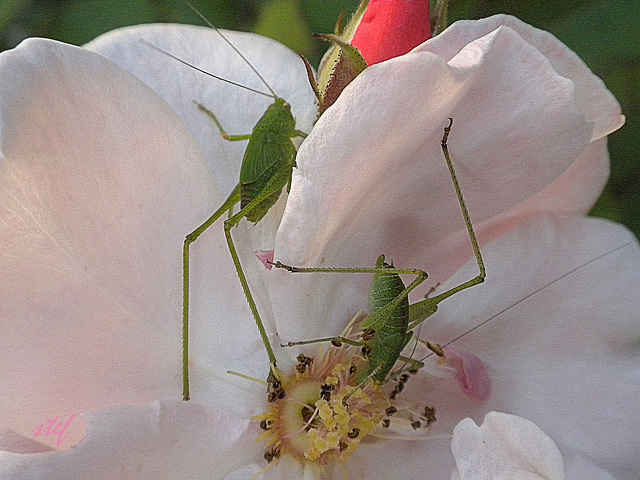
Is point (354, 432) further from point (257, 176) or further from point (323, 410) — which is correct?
point (257, 176)

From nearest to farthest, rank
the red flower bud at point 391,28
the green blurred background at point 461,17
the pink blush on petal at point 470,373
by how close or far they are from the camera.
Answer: the red flower bud at point 391,28
the pink blush on petal at point 470,373
the green blurred background at point 461,17

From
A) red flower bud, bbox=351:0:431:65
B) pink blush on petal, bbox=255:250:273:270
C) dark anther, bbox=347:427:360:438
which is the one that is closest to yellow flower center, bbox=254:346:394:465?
dark anther, bbox=347:427:360:438

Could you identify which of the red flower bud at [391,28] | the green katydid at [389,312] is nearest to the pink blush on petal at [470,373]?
the green katydid at [389,312]

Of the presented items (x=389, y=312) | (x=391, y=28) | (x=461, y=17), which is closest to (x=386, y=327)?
(x=389, y=312)

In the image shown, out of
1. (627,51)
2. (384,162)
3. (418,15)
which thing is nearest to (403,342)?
(384,162)

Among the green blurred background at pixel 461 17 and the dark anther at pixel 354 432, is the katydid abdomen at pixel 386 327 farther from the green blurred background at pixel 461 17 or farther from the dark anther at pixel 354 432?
the green blurred background at pixel 461 17

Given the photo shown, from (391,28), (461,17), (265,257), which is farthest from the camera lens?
(461,17)
